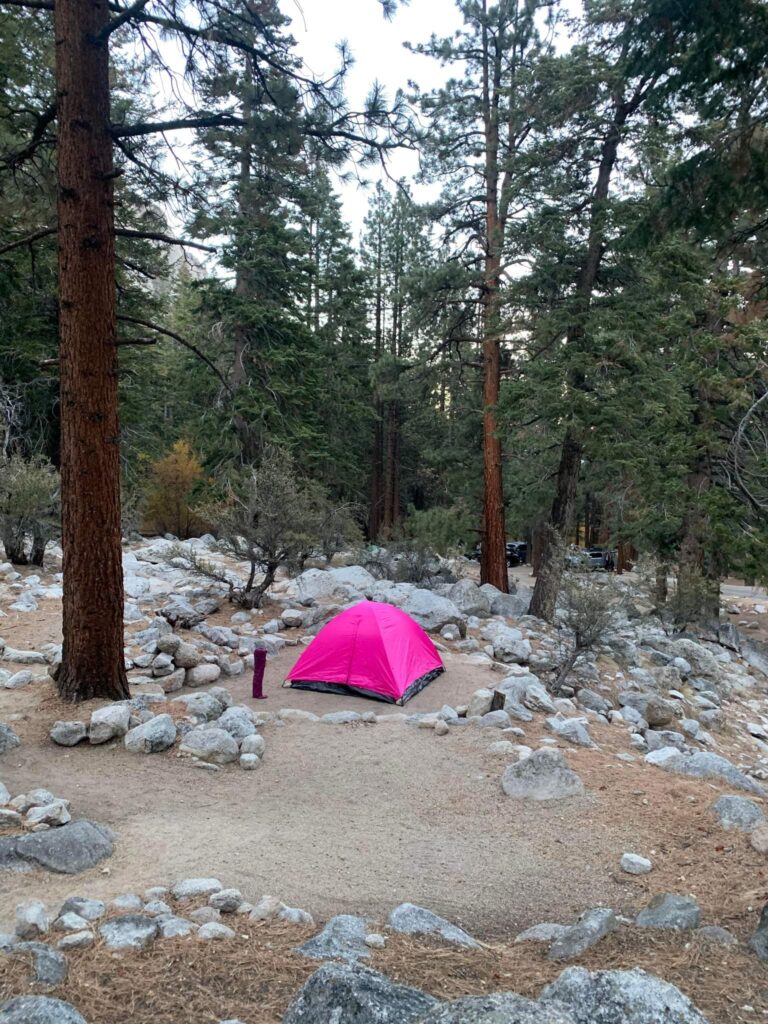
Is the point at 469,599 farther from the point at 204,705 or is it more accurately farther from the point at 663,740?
the point at 204,705

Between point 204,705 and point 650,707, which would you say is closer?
point 204,705

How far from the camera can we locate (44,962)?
271 centimetres

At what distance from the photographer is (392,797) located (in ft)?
17.0

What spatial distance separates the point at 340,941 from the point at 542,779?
8.24 ft

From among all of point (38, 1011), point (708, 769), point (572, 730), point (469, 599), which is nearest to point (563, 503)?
point (469, 599)

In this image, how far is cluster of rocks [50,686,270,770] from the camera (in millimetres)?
5621

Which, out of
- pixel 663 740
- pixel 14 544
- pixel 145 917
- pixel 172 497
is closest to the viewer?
pixel 145 917

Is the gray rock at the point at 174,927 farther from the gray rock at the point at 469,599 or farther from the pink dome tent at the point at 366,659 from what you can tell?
the gray rock at the point at 469,599

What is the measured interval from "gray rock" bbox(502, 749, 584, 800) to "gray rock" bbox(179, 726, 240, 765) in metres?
2.20

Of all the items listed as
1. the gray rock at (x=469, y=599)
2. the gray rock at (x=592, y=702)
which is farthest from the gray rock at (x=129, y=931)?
the gray rock at (x=469, y=599)

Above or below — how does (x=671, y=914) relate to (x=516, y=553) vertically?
above

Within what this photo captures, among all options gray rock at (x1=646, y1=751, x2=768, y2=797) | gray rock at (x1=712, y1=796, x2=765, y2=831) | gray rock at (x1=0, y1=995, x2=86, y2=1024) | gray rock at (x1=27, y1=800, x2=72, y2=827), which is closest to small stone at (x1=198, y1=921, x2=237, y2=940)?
gray rock at (x1=0, y1=995, x2=86, y2=1024)

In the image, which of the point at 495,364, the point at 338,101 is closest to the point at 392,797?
the point at 338,101

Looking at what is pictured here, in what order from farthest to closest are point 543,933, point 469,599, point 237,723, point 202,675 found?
1. point 469,599
2. point 202,675
3. point 237,723
4. point 543,933
